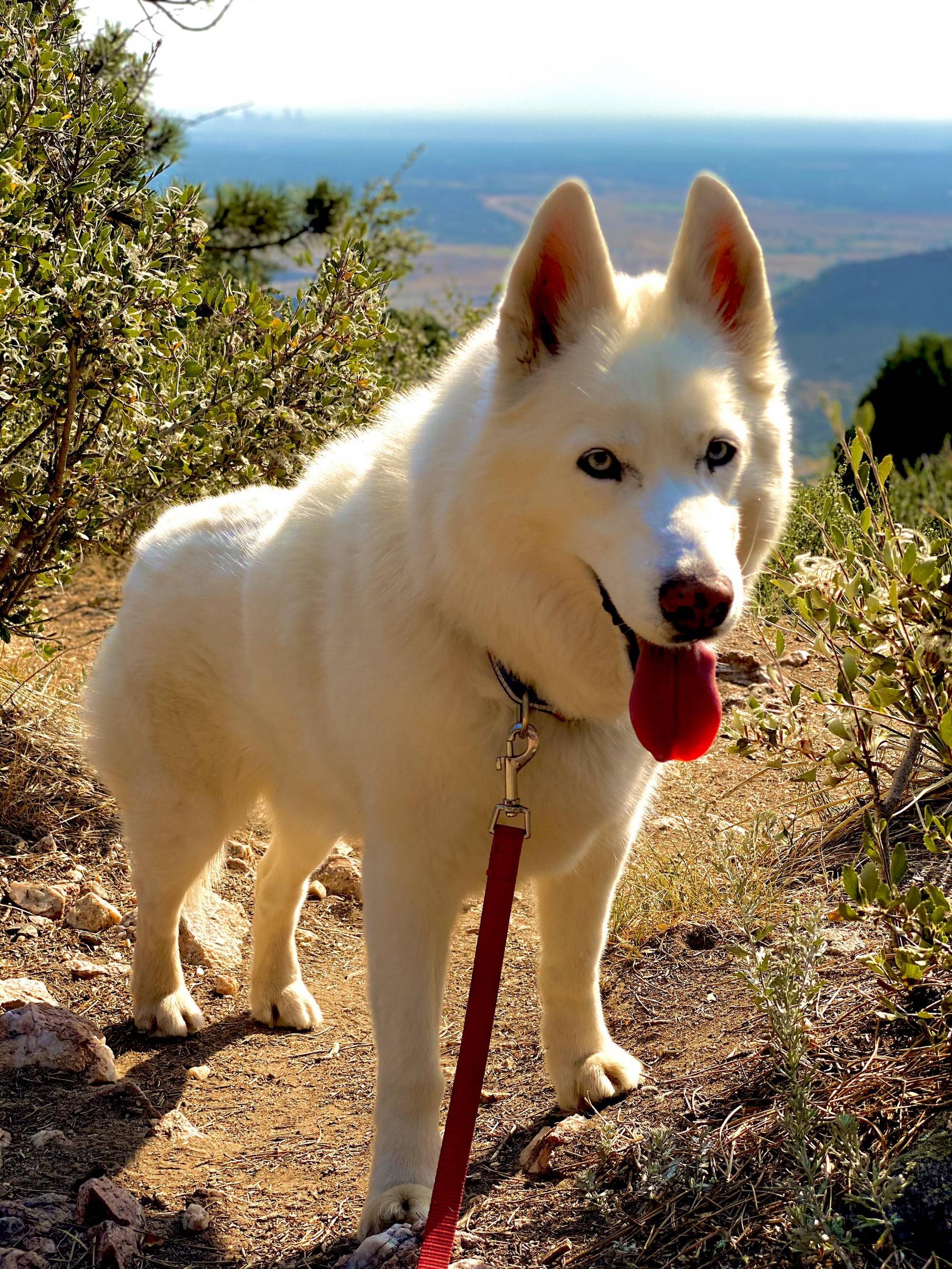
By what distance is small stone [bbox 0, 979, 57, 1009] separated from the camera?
3.15 metres

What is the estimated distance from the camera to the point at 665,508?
2.07 m

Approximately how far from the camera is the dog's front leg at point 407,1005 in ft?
8.26

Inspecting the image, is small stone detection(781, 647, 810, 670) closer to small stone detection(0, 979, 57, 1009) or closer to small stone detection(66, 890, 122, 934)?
small stone detection(66, 890, 122, 934)

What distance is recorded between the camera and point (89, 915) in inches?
151

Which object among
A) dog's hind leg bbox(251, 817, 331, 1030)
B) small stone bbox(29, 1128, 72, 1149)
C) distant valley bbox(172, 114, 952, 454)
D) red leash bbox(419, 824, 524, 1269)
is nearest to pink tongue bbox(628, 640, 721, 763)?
red leash bbox(419, 824, 524, 1269)

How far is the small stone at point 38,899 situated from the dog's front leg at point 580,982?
178 cm

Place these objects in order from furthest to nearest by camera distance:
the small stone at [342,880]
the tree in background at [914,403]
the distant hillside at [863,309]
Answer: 1. the distant hillside at [863,309]
2. the tree in background at [914,403]
3. the small stone at [342,880]

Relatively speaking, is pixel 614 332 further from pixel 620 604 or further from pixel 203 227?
pixel 203 227

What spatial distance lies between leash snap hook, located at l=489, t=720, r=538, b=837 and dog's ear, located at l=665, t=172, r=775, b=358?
0.91 meters

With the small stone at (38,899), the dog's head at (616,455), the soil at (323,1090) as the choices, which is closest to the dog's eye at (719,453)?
the dog's head at (616,455)

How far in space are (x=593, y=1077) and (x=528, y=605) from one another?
126 centimetres

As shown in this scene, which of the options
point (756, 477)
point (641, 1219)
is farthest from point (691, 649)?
point (641, 1219)

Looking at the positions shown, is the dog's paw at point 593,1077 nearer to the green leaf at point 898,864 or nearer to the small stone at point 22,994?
the green leaf at point 898,864

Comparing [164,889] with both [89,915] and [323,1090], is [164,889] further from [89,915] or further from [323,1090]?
[323,1090]
